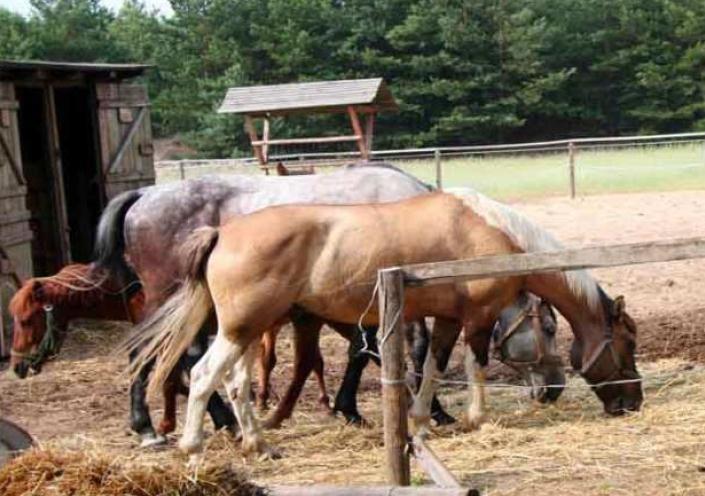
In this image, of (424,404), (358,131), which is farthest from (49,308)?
(358,131)

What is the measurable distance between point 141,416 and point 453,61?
35.2m

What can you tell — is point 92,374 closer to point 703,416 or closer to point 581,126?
point 703,416

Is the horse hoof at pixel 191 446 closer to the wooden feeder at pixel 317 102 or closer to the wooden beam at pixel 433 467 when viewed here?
the wooden beam at pixel 433 467

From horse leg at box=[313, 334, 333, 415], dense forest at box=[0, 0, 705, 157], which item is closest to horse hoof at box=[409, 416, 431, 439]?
horse leg at box=[313, 334, 333, 415]

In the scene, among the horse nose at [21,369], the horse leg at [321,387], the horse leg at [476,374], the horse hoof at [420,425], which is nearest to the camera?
the horse hoof at [420,425]

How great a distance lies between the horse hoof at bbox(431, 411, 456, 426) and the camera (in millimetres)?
6289

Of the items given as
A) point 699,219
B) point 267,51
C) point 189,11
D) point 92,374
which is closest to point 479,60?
point 267,51

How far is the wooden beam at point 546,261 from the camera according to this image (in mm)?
4270

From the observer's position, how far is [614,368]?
616 cm

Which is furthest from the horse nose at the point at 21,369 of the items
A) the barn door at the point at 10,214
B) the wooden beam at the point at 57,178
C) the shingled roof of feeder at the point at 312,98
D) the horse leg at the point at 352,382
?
the shingled roof of feeder at the point at 312,98

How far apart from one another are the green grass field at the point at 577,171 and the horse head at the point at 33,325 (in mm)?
16421

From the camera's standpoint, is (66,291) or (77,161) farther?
(77,161)

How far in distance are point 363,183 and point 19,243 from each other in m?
3.98

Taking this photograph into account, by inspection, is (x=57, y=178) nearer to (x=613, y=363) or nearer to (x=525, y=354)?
(x=525, y=354)
